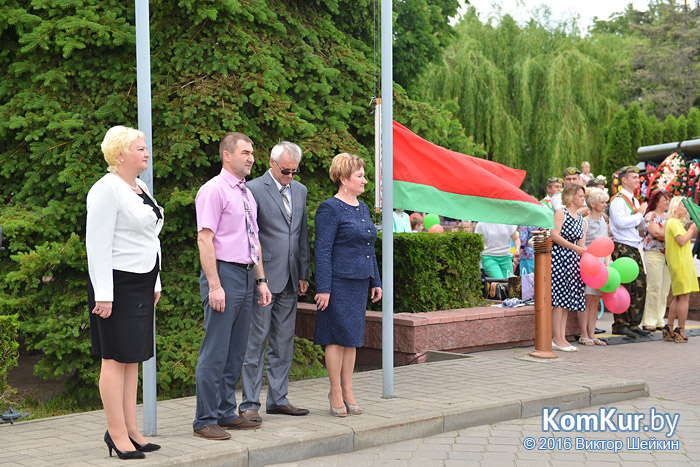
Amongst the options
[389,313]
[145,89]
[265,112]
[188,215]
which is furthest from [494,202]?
[145,89]

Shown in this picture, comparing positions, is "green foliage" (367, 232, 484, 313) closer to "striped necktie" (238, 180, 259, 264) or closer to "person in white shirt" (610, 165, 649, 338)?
"person in white shirt" (610, 165, 649, 338)

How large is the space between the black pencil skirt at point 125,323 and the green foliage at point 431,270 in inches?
208

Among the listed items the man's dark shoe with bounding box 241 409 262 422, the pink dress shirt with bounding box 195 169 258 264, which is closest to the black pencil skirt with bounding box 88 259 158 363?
the pink dress shirt with bounding box 195 169 258 264

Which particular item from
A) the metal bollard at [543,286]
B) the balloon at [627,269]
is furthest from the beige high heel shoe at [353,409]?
the balloon at [627,269]

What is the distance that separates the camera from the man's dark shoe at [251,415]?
243 inches

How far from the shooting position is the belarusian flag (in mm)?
7746

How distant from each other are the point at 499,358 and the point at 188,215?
367 centimetres

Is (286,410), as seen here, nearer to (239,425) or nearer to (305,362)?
(239,425)

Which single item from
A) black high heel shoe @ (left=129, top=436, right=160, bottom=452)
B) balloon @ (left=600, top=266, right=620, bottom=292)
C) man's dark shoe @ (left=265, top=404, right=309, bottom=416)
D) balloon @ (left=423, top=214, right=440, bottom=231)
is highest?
balloon @ (left=423, top=214, right=440, bottom=231)

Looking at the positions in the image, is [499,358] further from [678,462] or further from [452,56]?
[452,56]

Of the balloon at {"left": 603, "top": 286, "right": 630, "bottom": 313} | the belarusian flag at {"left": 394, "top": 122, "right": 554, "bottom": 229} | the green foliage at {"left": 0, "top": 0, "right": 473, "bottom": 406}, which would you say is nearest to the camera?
the belarusian flag at {"left": 394, "top": 122, "right": 554, "bottom": 229}

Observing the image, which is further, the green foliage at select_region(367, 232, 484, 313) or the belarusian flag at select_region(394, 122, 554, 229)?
the green foliage at select_region(367, 232, 484, 313)

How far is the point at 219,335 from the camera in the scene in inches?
227

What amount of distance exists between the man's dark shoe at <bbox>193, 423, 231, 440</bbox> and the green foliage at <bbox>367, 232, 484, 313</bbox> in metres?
4.77
